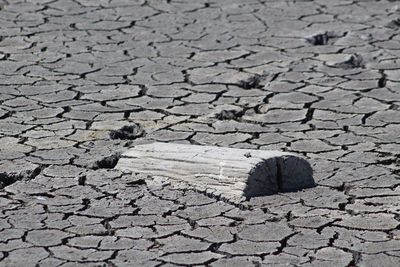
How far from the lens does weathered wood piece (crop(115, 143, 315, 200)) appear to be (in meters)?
6.06

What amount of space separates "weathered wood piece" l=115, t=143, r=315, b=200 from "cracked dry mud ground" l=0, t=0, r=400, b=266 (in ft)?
0.26

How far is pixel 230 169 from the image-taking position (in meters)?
6.10

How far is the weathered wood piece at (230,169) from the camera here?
6.06m

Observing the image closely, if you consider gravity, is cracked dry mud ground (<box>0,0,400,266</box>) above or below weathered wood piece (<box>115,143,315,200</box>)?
below

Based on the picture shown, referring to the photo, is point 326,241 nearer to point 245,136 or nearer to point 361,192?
point 361,192

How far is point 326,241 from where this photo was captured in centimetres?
553

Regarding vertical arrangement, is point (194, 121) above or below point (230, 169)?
below

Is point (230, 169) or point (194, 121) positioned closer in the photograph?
point (230, 169)

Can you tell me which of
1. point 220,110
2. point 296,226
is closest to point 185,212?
point 296,226

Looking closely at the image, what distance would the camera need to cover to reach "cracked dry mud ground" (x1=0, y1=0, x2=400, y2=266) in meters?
5.52

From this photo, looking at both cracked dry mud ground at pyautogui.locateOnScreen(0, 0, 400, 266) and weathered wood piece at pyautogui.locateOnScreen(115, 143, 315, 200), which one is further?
weathered wood piece at pyautogui.locateOnScreen(115, 143, 315, 200)

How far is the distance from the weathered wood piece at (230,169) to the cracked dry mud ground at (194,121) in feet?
0.26

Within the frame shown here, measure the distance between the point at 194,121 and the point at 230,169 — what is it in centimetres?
131

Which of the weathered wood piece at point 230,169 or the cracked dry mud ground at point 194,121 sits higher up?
A: the weathered wood piece at point 230,169
